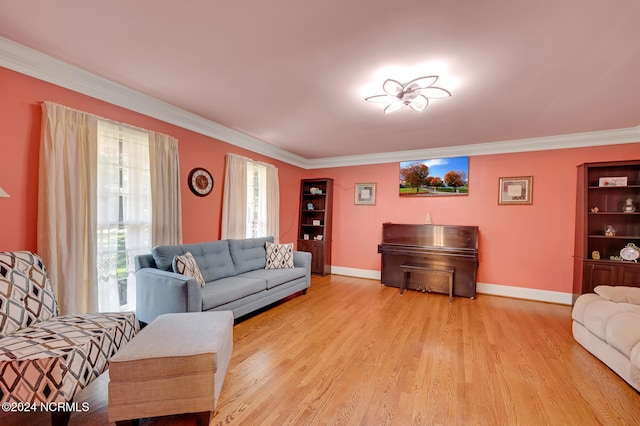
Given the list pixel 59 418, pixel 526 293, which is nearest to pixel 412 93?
pixel 59 418

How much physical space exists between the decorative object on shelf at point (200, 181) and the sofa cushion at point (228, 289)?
1.32m

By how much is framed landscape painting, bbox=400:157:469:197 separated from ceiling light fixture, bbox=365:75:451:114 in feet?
7.69

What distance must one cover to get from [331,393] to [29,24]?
3.39 m

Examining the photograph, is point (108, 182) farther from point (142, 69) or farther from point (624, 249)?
point (624, 249)

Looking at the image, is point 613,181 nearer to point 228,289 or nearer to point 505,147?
point 505,147

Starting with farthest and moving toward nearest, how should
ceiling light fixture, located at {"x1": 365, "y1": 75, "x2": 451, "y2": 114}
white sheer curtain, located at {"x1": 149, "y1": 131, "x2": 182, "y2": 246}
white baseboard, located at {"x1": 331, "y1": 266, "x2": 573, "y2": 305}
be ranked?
white baseboard, located at {"x1": 331, "y1": 266, "x2": 573, "y2": 305} < white sheer curtain, located at {"x1": 149, "y1": 131, "x2": 182, "y2": 246} < ceiling light fixture, located at {"x1": 365, "y1": 75, "x2": 451, "y2": 114}

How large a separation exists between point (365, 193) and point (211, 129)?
→ 10.5ft

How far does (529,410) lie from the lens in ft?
5.70

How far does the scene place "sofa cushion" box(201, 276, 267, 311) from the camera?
8.76 ft

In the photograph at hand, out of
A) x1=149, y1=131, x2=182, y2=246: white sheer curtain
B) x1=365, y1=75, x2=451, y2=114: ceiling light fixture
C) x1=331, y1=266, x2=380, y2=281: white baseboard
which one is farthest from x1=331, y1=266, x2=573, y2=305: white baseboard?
x1=149, y1=131, x2=182, y2=246: white sheer curtain

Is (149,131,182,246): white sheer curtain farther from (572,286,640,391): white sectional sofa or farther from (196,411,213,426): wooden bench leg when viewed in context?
(572,286,640,391): white sectional sofa

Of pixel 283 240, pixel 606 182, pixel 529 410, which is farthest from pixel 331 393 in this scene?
pixel 606 182

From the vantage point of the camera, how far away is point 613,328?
2156 mm

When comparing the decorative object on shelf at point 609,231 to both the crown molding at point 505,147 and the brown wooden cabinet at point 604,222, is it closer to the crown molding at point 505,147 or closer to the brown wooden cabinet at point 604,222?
the brown wooden cabinet at point 604,222
